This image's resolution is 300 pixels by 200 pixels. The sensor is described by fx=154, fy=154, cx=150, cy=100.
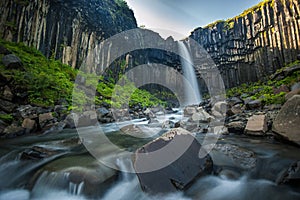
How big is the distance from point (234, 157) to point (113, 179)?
2.51 m

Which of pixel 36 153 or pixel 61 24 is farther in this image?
pixel 61 24

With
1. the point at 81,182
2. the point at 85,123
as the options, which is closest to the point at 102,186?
the point at 81,182

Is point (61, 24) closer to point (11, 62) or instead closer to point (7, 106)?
point (11, 62)

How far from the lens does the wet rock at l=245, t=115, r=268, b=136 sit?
482 centimetres

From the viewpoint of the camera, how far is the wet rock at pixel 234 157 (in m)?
3.04

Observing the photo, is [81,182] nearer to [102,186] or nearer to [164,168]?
[102,186]

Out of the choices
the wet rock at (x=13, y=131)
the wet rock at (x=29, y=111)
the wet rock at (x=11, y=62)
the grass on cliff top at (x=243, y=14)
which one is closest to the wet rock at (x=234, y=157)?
the wet rock at (x=13, y=131)

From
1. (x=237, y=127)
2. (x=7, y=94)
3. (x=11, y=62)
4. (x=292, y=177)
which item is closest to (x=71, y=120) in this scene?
(x=7, y=94)

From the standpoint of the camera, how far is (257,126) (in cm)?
502

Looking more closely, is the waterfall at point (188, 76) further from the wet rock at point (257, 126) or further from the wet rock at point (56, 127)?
the wet rock at point (56, 127)

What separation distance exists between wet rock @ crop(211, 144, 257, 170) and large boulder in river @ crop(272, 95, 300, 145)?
104 centimetres

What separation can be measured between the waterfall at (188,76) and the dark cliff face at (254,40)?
321 cm

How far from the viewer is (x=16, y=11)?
38.6 feet

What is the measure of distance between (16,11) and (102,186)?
15498 millimetres
